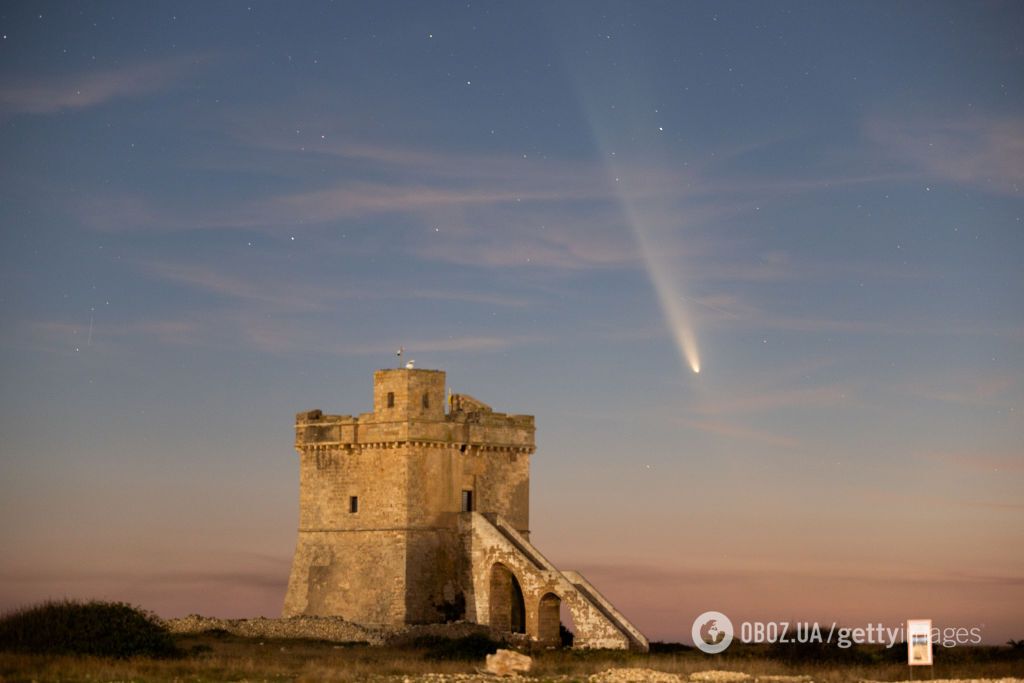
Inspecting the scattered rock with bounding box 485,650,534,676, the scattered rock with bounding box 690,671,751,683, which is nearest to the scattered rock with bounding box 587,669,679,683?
the scattered rock with bounding box 690,671,751,683

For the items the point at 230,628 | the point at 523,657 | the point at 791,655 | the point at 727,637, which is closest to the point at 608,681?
the point at 523,657

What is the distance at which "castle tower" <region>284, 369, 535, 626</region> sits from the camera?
52.9m

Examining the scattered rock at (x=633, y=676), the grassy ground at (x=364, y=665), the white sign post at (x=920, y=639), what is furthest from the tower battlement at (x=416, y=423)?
the white sign post at (x=920, y=639)

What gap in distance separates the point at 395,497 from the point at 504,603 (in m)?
5.04

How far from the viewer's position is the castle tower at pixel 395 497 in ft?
174

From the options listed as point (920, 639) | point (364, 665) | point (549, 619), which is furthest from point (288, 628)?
point (920, 639)

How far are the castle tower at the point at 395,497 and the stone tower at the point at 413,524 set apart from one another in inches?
1.3

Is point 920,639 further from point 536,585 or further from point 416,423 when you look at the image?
point 416,423

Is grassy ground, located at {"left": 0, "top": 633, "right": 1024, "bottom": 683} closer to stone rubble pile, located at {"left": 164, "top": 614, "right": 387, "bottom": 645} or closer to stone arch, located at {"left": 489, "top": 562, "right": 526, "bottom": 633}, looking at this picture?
stone rubble pile, located at {"left": 164, "top": 614, "right": 387, "bottom": 645}

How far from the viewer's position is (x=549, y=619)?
2047 inches

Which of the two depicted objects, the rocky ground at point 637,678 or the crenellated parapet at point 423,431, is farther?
the crenellated parapet at point 423,431

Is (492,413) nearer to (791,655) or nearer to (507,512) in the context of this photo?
(507,512)

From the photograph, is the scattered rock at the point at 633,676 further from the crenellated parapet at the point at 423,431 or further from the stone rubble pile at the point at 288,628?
the crenellated parapet at the point at 423,431

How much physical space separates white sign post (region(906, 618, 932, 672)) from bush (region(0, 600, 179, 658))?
18356 millimetres
